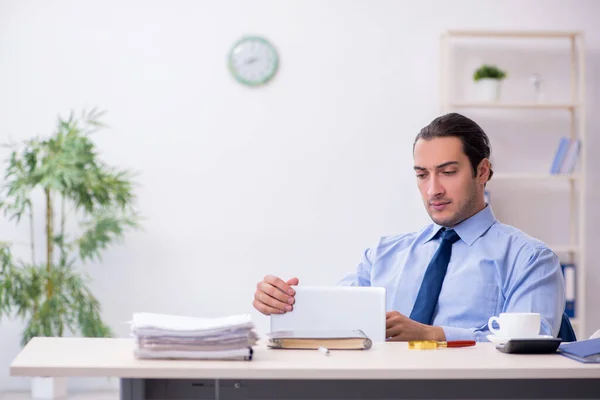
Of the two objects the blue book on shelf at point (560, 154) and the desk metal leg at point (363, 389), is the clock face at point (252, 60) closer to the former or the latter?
the blue book on shelf at point (560, 154)

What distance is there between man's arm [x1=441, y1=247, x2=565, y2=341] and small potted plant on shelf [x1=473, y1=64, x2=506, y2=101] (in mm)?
2231

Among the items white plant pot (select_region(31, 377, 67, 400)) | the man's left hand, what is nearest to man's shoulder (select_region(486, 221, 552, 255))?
the man's left hand

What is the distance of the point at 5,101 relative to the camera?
4.42 metres

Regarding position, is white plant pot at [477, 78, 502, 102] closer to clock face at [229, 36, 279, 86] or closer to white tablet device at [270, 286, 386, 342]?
clock face at [229, 36, 279, 86]

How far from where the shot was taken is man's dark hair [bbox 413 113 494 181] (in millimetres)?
2383

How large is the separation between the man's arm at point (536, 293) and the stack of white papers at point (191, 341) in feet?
2.30

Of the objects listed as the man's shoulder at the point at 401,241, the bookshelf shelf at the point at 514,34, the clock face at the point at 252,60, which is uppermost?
the bookshelf shelf at the point at 514,34

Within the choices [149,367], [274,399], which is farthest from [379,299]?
[149,367]

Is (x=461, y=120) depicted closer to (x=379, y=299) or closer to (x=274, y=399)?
(x=379, y=299)

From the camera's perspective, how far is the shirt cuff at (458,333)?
2066 millimetres

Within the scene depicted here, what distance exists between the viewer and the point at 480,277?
228 centimetres

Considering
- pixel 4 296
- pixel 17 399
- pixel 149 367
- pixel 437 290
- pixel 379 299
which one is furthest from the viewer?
pixel 17 399

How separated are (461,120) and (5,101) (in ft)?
9.46

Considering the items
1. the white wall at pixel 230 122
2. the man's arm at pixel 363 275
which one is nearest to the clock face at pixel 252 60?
the white wall at pixel 230 122
